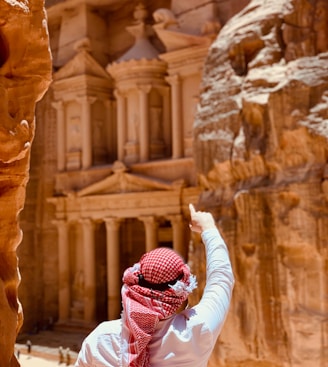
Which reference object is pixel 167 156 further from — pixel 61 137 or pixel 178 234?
pixel 61 137

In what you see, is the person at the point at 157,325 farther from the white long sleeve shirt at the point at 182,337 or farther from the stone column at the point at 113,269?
the stone column at the point at 113,269

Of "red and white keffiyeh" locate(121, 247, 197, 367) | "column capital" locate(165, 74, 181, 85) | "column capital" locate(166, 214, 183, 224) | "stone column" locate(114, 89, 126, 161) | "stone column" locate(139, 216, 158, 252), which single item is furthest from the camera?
"stone column" locate(114, 89, 126, 161)

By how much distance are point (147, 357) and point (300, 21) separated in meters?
7.68

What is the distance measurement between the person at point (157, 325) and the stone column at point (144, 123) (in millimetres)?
16823

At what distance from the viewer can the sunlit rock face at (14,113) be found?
344cm

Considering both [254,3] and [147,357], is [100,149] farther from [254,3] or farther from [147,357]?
[147,357]

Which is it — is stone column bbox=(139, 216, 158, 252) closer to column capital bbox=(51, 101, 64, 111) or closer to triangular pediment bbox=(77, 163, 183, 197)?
triangular pediment bbox=(77, 163, 183, 197)

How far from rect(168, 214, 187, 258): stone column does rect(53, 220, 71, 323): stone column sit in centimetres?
474

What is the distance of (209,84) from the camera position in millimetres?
9492

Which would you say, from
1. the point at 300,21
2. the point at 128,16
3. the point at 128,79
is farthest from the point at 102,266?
the point at 300,21

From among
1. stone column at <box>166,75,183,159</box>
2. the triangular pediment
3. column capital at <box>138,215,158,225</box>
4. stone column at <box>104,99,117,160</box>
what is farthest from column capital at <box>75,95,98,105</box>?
column capital at <box>138,215,158,225</box>

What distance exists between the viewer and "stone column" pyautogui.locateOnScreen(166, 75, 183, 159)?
18.4m

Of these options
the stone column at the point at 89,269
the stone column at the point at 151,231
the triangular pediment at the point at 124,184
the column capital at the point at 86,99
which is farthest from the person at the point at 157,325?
the column capital at the point at 86,99

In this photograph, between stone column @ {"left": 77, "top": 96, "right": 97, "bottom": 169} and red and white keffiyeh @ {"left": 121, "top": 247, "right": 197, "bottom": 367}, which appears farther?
stone column @ {"left": 77, "top": 96, "right": 97, "bottom": 169}
